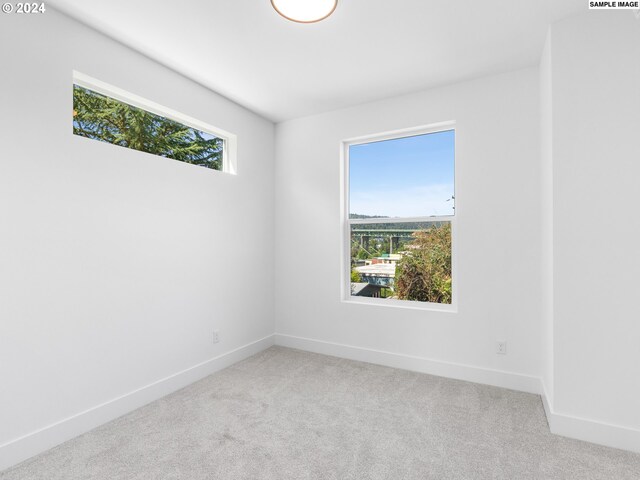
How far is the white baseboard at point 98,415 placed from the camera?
1897 millimetres

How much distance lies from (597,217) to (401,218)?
161 centimetres

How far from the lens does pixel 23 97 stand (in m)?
1.95

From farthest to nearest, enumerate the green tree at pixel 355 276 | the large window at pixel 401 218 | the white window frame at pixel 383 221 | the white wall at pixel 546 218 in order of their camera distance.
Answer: the green tree at pixel 355 276
the large window at pixel 401 218
the white window frame at pixel 383 221
the white wall at pixel 546 218

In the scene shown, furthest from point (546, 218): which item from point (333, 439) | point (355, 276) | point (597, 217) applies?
point (333, 439)

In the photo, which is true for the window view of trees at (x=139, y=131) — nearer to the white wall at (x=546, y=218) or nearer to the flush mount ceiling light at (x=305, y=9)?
the flush mount ceiling light at (x=305, y=9)

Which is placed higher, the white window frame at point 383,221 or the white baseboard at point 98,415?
the white window frame at point 383,221

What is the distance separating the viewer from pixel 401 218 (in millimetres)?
3436

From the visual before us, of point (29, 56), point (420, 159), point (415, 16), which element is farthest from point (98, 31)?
point (420, 159)

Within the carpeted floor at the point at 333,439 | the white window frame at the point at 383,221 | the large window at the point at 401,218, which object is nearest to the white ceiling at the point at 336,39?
the white window frame at the point at 383,221

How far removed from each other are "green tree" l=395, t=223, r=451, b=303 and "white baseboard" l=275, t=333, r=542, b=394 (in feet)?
1.89

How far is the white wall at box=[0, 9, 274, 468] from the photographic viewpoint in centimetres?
192

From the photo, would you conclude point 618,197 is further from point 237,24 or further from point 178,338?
point 178,338

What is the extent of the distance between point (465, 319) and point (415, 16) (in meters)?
2.37

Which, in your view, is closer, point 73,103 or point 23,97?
point 23,97
